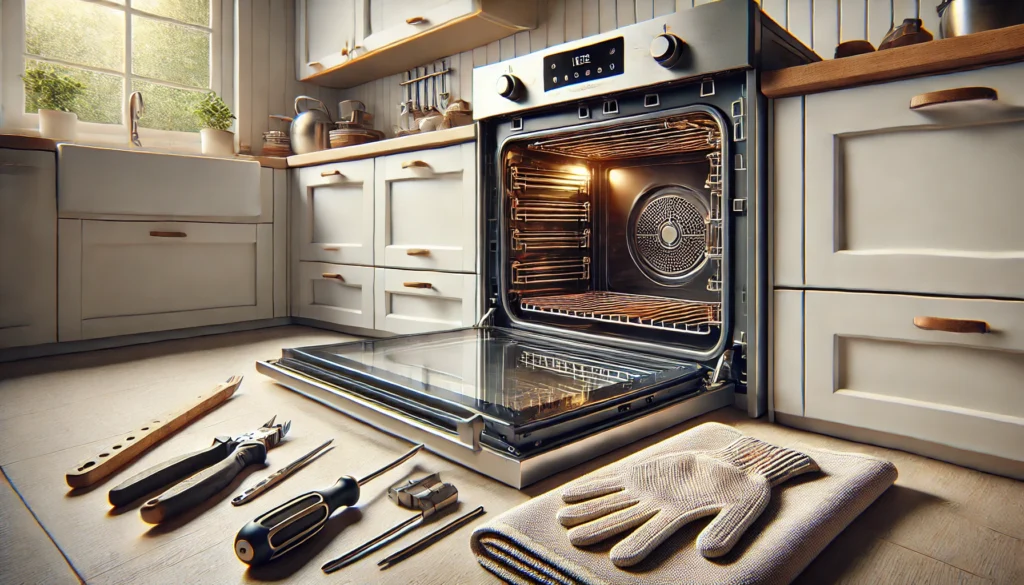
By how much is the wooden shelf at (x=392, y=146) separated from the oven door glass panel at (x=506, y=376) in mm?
645

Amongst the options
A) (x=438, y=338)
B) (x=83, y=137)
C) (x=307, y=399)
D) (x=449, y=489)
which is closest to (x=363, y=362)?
(x=307, y=399)

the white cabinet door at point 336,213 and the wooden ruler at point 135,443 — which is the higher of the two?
the white cabinet door at point 336,213

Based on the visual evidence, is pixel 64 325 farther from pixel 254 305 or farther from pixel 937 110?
pixel 937 110

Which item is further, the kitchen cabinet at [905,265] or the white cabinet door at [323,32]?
the white cabinet door at [323,32]

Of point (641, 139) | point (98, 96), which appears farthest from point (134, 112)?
point (641, 139)

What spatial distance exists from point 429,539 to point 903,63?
1077 mm

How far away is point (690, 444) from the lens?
982 mm

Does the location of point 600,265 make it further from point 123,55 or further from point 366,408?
point 123,55

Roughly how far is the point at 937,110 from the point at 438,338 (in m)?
A: 1.19

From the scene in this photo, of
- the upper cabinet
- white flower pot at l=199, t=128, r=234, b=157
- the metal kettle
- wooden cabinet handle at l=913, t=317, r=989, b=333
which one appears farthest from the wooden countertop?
white flower pot at l=199, t=128, r=234, b=157

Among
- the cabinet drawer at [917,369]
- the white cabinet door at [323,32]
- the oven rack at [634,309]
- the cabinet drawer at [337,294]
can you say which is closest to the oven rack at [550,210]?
the oven rack at [634,309]

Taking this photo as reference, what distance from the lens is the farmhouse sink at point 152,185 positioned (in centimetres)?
207

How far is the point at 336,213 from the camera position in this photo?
2.49 meters

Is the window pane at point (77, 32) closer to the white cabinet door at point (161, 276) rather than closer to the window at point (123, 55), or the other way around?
the window at point (123, 55)
